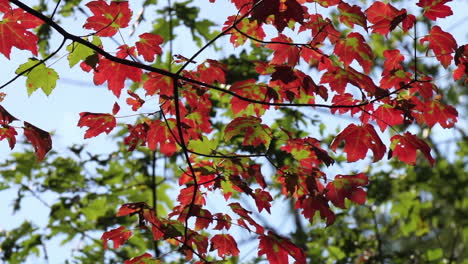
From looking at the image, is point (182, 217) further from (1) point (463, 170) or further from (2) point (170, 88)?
(1) point (463, 170)

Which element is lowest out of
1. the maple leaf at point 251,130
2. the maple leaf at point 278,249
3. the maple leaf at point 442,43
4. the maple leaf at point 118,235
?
the maple leaf at point 278,249

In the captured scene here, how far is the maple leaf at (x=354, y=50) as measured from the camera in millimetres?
2383

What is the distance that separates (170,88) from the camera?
2518 millimetres

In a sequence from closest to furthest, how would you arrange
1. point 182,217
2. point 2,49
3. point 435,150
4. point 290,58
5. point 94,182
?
point 2,49
point 182,217
point 290,58
point 94,182
point 435,150

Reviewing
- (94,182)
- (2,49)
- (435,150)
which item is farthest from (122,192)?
(435,150)

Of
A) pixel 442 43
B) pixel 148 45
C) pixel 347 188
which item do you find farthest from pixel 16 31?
pixel 442 43

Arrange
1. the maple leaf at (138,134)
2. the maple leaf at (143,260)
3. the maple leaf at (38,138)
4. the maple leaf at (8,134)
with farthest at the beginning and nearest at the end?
the maple leaf at (138,134) < the maple leaf at (143,260) < the maple leaf at (8,134) < the maple leaf at (38,138)

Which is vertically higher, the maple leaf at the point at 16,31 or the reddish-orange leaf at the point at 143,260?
the maple leaf at the point at 16,31

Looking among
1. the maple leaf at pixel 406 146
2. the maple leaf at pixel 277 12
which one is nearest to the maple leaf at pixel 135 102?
the maple leaf at pixel 277 12

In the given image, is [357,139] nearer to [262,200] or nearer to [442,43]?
[262,200]

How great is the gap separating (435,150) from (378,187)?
223cm

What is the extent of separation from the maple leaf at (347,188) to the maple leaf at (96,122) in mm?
1080

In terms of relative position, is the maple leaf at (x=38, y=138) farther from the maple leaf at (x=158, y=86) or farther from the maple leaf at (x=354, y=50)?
the maple leaf at (x=354, y=50)

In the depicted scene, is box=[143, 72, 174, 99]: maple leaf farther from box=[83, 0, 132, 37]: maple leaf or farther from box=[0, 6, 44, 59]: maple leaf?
box=[0, 6, 44, 59]: maple leaf
